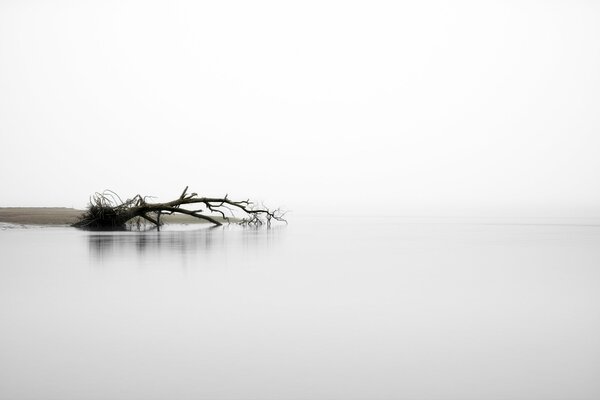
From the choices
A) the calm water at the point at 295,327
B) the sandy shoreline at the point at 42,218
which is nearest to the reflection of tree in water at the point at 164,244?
A: the calm water at the point at 295,327

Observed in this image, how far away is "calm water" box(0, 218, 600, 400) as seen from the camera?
5945mm

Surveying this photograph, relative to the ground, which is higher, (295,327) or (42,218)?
(42,218)

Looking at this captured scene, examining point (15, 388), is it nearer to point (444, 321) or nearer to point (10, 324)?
point (10, 324)

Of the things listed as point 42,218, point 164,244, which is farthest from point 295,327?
point 42,218

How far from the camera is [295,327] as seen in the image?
8.60 metres

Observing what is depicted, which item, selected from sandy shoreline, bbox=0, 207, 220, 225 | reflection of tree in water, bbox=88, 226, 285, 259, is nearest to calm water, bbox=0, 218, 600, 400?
reflection of tree in water, bbox=88, 226, 285, 259

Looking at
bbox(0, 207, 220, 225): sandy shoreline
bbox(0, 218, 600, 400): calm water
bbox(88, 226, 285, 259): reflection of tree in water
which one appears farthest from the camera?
bbox(0, 207, 220, 225): sandy shoreline

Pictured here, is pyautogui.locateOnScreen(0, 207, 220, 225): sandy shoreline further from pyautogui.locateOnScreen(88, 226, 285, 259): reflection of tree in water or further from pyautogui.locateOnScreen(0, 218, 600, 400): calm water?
pyautogui.locateOnScreen(0, 218, 600, 400): calm water

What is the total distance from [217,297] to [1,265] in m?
7.84

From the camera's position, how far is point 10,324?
343 inches

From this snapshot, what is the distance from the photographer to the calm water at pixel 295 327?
5945mm

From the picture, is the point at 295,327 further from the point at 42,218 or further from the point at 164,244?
the point at 42,218

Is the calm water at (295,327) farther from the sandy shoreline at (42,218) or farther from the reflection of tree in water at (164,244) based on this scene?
the sandy shoreline at (42,218)

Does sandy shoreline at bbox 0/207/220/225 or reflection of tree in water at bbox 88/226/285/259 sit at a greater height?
sandy shoreline at bbox 0/207/220/225
